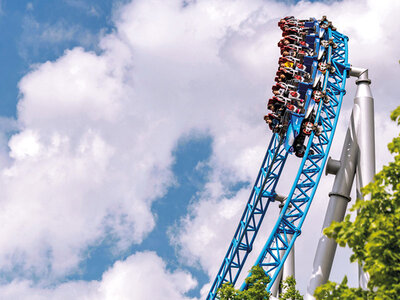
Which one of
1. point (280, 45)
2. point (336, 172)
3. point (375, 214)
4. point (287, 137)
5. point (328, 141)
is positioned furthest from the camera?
point (280, 45)

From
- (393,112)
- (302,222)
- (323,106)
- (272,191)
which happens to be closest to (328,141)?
(323,106)

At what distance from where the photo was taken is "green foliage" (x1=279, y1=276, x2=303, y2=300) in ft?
96.2

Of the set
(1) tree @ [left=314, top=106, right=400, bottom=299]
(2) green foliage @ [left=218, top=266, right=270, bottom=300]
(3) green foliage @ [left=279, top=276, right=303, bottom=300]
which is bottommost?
(1) tree @ [left=314, top=106, right=400, bottom=299]

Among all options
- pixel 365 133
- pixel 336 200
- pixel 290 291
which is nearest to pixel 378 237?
pixel 336 200

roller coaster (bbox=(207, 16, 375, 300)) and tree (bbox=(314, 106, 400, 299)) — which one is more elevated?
roller coaster (bbox=(207, 16, 375, 300))

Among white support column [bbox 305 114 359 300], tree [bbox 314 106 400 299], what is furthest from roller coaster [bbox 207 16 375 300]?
tree [bbox 314 106 400 299]

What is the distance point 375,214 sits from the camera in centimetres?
1170

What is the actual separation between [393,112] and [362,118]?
13441mm

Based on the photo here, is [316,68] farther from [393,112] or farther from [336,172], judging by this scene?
[393,112]

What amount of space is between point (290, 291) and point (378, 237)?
19366 millimetres

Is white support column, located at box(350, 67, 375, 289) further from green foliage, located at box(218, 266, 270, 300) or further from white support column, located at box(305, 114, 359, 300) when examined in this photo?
green foliage, located at box(218, 266, 270, 300)

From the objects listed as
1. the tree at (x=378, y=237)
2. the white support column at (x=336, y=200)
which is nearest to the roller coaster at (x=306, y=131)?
the white support column at (x=336, y=200)

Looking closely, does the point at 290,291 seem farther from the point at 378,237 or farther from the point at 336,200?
the point at 378,237

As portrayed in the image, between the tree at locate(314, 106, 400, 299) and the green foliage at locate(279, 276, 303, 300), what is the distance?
17362mm
